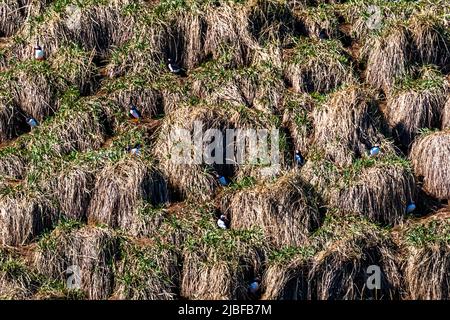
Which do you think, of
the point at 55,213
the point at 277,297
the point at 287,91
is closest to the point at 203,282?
the point at 277,297

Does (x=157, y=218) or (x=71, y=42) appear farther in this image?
(x=71, y=42)

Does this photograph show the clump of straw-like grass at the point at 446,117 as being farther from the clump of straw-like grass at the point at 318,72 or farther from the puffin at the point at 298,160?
the puffin at the point at 298,160

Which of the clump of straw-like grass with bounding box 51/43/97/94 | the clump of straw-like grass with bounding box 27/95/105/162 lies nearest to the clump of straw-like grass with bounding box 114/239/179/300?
the clump of straw-like grass with bounding box 27/95/105/162

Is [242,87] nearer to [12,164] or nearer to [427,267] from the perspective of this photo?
[12,164]

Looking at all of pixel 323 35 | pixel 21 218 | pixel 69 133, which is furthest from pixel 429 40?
pixel 21 218

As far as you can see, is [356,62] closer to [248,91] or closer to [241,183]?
[248,91]

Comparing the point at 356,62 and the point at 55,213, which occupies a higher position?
the point at 356,62
